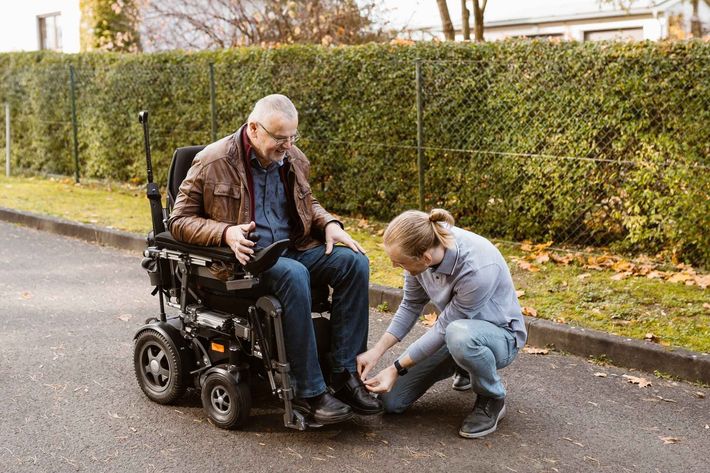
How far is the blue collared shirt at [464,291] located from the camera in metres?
4.30

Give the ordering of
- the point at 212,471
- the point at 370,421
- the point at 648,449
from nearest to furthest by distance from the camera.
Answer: the point at 212,471, the point at 648,449, the point at 370,421

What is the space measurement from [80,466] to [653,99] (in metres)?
5.79

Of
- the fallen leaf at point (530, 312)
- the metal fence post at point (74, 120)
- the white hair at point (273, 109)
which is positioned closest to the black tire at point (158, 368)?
the white hair at point (273, 109)

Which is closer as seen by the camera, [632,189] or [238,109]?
[632,189]

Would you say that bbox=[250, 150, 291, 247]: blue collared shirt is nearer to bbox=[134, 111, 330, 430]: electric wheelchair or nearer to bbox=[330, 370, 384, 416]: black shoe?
bbox=[134, 111, 330, 430]: electric wheelchair

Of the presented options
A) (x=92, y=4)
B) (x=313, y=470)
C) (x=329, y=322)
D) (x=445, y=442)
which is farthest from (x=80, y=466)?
(x=92, y=4)

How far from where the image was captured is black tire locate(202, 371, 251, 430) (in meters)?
4.37

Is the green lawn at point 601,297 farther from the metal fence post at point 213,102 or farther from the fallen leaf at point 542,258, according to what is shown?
the metal fence post at point 213,102

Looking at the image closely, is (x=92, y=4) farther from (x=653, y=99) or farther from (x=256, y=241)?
(x=256, y=241)

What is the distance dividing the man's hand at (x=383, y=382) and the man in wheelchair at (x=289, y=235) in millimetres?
85

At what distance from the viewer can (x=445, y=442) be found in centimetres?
433

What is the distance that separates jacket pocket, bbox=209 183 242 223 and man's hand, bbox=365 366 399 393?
3.41 ft

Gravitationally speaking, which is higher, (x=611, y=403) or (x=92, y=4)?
(x=92, y=4)

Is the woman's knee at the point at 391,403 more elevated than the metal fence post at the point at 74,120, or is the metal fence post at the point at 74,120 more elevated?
the metal fence post at the point at 74,120
